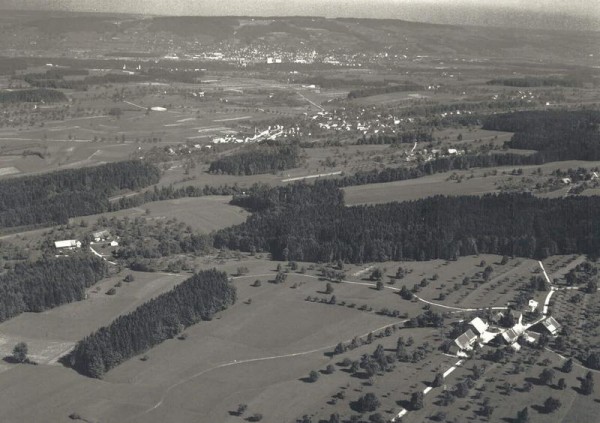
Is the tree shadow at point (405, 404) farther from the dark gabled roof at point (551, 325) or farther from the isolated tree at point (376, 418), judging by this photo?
the dark gabled roof at point (551, 325)

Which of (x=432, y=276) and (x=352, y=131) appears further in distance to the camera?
(x=352, y=131)

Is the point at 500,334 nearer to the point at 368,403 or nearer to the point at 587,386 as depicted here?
the point at 587,386

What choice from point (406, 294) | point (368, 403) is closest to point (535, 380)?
point (368, 403)

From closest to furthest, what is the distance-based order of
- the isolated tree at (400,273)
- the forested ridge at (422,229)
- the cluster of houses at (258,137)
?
the isolated tree at (400,273) → the forested ridge at (422,229) → the cluster of houses at (258,137)

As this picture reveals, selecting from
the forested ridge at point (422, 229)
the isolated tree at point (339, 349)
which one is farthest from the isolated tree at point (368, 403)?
the forested ridge at point (422, 229)

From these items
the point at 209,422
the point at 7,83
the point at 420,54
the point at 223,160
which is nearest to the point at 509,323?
the point at 209,422

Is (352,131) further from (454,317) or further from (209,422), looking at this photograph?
(209,422)
